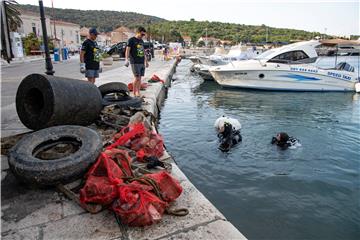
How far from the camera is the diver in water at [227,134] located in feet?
24.7

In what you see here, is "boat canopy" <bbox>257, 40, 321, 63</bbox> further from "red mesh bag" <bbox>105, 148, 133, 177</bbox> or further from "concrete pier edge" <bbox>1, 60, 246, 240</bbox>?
"concrete pier edge" <bbox>1, 60, 246, 240</bbox>

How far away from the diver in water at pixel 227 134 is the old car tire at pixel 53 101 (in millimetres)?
3569

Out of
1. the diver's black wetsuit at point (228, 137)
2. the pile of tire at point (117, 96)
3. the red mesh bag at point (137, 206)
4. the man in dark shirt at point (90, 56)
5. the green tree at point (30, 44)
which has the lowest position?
the diver's black wetsuit at point (228, 137)

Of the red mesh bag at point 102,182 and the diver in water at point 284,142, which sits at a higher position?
the red mesh bag at point 102,182

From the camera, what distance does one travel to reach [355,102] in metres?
15.4

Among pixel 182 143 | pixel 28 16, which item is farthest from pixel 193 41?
pixel 182 143

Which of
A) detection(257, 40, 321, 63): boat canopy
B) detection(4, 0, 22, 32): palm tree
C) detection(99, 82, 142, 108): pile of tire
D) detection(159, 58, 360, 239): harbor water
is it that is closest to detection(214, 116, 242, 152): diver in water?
detection(159, 58, 360, 239): harbor water

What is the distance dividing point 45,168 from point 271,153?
18.1 feet

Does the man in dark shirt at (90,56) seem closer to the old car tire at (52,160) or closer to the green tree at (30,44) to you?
Result: the old car tire at (52,160)

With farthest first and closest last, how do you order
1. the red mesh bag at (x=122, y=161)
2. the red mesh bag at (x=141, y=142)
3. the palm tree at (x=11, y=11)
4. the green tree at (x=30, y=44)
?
1. the green tree at (x=30, y=44)
2. the palm tree at (x=11, y=11)
3. the red mesh bag at (x=141, y=142)
4. the red mesh bag at (x=122, y=161)

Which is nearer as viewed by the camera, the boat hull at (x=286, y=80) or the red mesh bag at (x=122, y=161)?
the red mesh bag at (x=122, y=161)

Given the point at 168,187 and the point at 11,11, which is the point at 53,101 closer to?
the point at 168,187

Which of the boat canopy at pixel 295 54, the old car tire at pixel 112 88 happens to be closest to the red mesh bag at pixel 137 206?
the old car tire at pixel 112 88

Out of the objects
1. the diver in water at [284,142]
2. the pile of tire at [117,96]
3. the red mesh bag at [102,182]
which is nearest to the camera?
the red mesh bag at [102,182]
